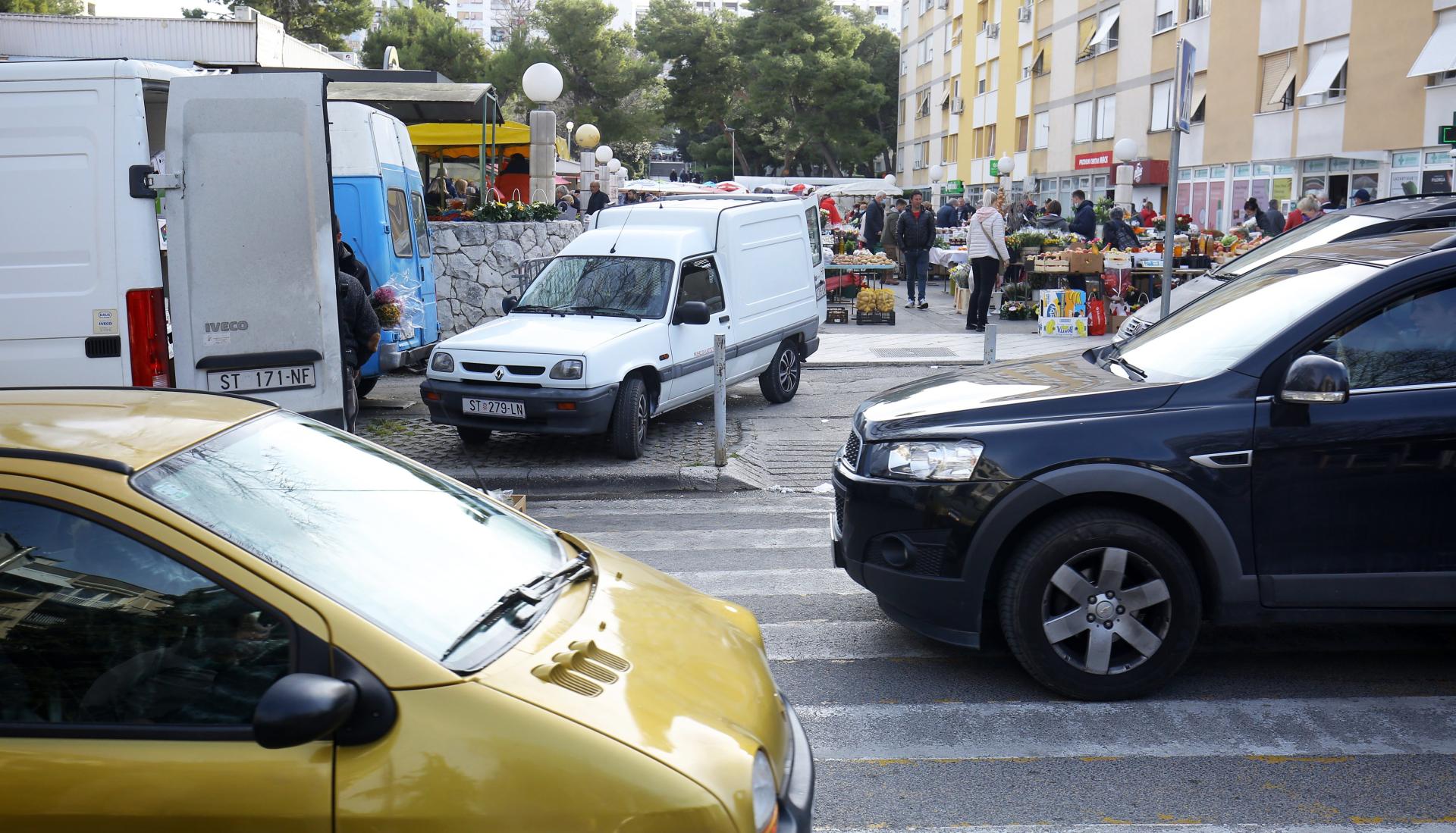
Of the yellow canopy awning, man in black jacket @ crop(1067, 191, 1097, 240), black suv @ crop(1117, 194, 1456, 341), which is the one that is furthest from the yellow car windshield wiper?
the yellow canopy awning

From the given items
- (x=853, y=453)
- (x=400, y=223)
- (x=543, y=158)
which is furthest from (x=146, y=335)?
(x=543, y=158)

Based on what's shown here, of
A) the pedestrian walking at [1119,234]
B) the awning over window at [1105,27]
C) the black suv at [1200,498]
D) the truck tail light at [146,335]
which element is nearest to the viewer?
the black suv at [1200,498]

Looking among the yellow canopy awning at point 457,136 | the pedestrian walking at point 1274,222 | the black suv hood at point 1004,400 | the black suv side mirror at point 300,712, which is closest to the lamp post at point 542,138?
the yellow canopy awning at point 457,136

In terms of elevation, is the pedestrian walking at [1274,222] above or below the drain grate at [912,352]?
above

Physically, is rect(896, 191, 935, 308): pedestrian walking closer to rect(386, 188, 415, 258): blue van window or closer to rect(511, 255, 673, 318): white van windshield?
rect(386, 188, 415, 258): blue van window

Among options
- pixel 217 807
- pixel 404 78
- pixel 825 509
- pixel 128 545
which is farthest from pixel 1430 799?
pixel 404 78

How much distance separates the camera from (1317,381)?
14.3ft

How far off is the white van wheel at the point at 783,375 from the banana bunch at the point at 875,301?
6.70 metres

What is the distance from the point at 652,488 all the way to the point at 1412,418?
5.70 meters

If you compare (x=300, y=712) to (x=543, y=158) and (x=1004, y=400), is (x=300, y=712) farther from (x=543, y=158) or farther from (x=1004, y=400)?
(x=543, y=158)

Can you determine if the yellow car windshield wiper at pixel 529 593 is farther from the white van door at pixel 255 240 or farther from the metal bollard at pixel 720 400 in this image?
the metal bollard at pixel 720 400

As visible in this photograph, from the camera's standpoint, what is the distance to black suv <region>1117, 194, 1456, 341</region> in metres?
9.36

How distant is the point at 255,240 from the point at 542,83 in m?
12.1

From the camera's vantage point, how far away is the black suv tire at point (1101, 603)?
4.59 m
